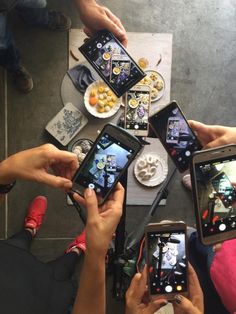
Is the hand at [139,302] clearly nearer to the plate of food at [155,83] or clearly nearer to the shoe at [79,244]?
the shoe at [79,244]

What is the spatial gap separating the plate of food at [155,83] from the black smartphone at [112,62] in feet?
0.70

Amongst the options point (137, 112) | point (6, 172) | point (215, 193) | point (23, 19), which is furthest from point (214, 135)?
point (23, 19)

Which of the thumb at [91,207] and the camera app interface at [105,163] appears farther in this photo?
the camera app interface at [105,163]

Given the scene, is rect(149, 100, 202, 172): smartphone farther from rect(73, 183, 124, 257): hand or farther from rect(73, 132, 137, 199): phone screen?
rect(73, 183, 124, 257): hand

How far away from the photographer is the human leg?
136 centimetres

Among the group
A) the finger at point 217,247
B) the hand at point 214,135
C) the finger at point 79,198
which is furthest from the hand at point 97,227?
the hand at point 214,135

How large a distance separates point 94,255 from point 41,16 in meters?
1.04

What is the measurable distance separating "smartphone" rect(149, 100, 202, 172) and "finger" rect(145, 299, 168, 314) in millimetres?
470

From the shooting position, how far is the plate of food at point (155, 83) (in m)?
1.66

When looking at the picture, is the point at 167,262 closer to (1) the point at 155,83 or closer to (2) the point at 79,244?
(2) the point at 79,244

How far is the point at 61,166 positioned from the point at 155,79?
2.36 feet

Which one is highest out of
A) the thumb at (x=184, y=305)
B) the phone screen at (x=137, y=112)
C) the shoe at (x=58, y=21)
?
the shoe at (x=58, y=21)

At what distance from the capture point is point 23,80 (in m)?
1.60

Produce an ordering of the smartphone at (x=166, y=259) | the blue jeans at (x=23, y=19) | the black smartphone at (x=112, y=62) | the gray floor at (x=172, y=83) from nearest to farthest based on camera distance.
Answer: the smartphone at (x=166, y=259) → the blue jeans at (x=23, y=19) → the black smartphone at (x=112, y=62) → the gray floor at (x=172, y=83)
